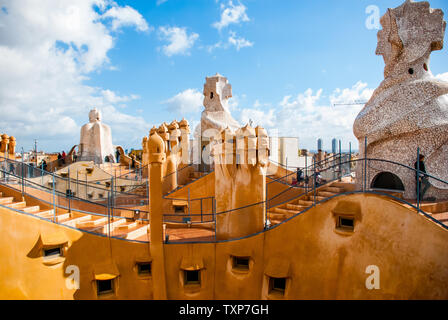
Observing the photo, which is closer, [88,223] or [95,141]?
[88,223]

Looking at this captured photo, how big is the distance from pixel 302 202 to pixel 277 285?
270 cm

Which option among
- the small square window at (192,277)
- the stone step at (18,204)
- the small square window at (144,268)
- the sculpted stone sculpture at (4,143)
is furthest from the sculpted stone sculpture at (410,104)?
the sculpted stone sculpture at (4,143)

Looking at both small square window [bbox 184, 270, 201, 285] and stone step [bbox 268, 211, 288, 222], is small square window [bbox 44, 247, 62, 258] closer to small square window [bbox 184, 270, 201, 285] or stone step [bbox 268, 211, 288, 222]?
small square window [bbox 184, 270, 201, 285]

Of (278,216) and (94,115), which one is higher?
(94,115)

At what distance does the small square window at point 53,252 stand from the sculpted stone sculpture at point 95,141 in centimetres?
1458

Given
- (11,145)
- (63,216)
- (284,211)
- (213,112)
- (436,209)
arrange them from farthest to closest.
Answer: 1. (11,145)
2. (213,112)
3. (284,211)
4. (63,216)
5. (436,209)

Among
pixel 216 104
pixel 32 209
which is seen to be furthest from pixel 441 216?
pixel 216 104

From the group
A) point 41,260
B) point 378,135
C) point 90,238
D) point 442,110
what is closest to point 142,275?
point 90,238

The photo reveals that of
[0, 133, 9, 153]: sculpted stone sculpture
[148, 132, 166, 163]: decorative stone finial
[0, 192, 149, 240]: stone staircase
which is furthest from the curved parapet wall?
[0, 133, 9, 153]: sculpted stone sculpture

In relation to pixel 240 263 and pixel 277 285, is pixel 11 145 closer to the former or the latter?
pixel 240 263

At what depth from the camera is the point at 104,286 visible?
7.71 meters

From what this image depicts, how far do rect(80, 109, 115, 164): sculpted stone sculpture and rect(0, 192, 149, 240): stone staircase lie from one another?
12387 millimetres

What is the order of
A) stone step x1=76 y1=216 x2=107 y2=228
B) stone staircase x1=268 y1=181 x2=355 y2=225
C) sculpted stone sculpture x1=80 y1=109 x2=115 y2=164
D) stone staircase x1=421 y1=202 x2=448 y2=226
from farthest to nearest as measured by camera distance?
sculpted stone sculpture x1=80 y1=109 x2=115 y2=164, stone staircase x1=268 y1=181 x2=355 y2=225, stone step x1=76 y1=216 x2=107 y2=228, stone staircase x1=421 y1=202 x2=448 y2=226

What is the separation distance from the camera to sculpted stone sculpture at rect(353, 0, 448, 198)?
7.70m
